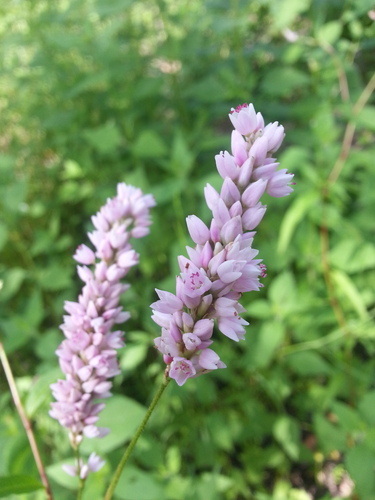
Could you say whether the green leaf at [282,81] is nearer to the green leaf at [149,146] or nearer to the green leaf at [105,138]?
the green leaf at [149,146]

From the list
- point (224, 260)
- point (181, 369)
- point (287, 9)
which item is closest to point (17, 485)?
point (181, 369)

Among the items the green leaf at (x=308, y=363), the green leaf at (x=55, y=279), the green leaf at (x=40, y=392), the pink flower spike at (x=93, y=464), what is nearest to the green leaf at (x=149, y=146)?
the green leaf at (x=55, y=279)

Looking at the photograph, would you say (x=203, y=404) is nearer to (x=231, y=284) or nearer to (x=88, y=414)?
(x=88, y=414)

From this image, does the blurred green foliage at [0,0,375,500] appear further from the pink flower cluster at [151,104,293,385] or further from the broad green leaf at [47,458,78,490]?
the pink flower cluster at [151,104,293,385]

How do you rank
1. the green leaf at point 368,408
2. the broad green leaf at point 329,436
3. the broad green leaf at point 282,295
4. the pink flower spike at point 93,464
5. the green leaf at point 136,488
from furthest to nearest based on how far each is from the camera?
the broad green leaf at point 282,295, the broad green leaf at point 329,436, the green leaf at point 368,408, the green leaf at point 136,488, the pink flower spike at point 93,464

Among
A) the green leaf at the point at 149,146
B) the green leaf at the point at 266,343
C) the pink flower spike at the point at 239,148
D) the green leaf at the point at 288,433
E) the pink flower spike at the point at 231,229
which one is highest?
the green leaf at the point at 149,146

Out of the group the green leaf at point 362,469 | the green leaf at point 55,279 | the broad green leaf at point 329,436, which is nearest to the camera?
the green leaf at point 362,469
